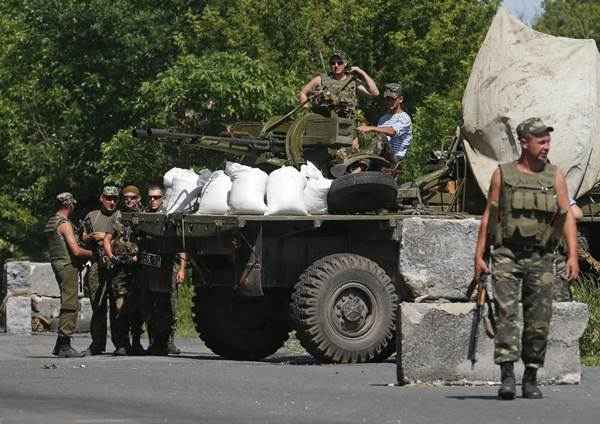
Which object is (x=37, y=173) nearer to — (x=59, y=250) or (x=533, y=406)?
(x=59, y=250)

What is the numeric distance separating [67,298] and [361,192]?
337 centimetres

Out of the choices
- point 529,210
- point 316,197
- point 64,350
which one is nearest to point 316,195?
point 316,197

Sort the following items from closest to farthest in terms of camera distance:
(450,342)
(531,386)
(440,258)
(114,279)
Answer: (531,386) → (450,342) → (440,258) → (114,279)

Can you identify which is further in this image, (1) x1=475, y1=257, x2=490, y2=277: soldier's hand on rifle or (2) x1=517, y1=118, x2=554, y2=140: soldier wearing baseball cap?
(1) x1=475, y1=257, x2=490, y2=277: soldier's hand on rifle

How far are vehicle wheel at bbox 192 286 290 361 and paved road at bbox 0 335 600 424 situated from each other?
1.96 metres

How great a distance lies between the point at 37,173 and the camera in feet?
172

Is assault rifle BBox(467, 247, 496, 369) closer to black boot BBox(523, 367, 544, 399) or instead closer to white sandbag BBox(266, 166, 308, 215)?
black boot BBox(523, 367, 544, 399)

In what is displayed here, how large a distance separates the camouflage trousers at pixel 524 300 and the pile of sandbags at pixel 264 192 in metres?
5.61

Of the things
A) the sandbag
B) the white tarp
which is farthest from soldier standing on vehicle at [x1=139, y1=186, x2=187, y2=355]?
the white tarp

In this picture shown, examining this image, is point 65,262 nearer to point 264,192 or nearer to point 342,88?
point 264,192

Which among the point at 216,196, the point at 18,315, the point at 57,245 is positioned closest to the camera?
the point at 216,196

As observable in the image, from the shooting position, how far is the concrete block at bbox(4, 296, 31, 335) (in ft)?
88.6

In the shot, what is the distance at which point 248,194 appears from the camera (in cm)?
1878

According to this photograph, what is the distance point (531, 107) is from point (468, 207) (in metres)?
1.23
